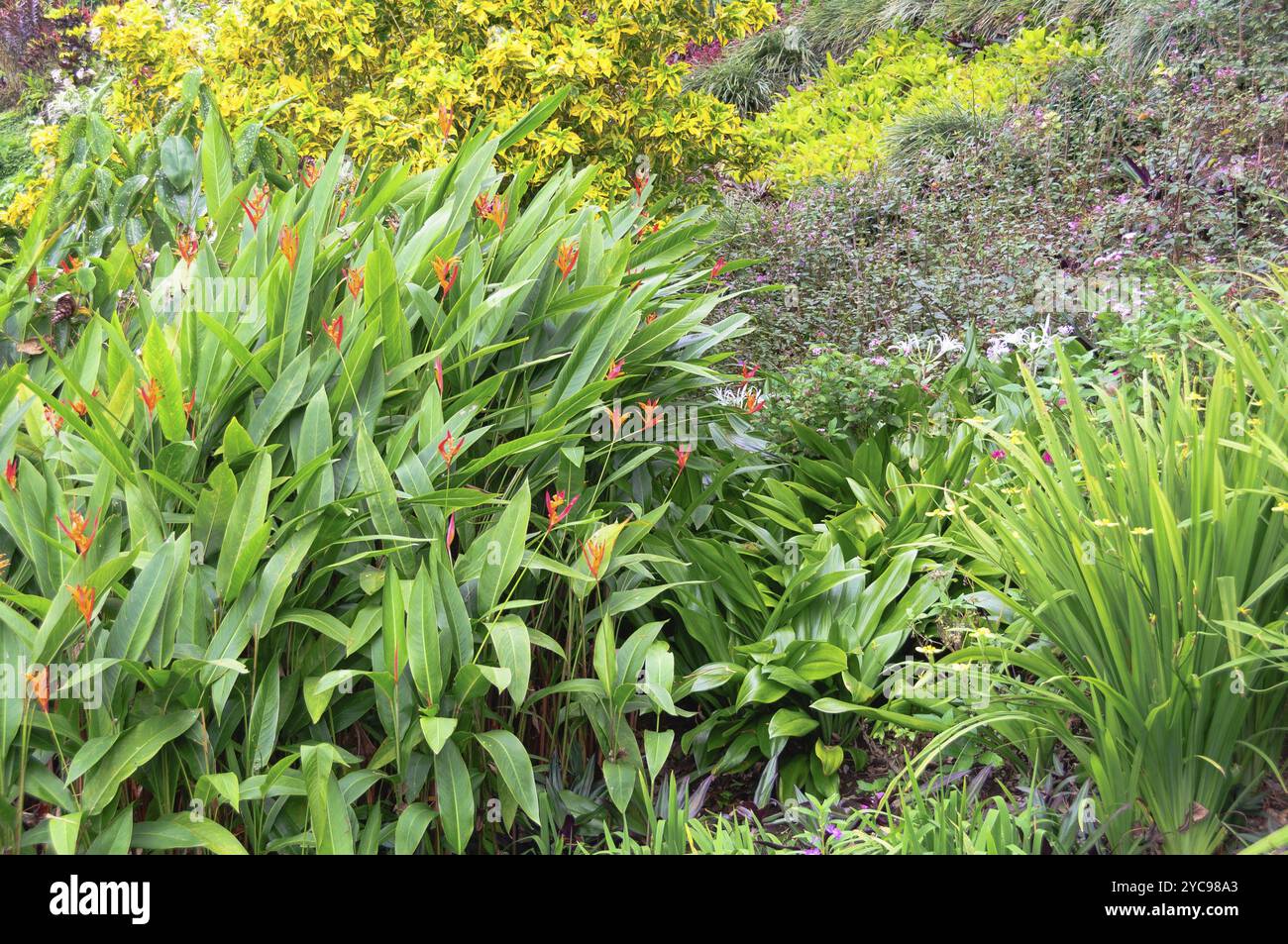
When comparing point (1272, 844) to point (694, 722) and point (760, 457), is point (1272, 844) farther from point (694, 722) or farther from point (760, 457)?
point (760, 457)

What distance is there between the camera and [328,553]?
2461mm

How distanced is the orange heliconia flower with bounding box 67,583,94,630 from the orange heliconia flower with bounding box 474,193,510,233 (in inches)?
64.3

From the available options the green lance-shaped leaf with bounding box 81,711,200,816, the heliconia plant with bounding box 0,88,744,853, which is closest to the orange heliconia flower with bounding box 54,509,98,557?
the heliconia plant with bounding box 0,88,744,853

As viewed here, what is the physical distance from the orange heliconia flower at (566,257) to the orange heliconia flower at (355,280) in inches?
21.5

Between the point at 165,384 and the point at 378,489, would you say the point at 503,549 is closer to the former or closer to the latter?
the point at 378,489

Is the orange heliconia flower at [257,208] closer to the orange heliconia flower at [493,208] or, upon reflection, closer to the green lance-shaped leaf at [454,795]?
the orange heliconia flower at [493,208]

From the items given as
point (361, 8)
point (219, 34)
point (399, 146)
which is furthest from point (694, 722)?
point (219, 34)

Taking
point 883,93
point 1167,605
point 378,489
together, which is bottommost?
point 1167,605

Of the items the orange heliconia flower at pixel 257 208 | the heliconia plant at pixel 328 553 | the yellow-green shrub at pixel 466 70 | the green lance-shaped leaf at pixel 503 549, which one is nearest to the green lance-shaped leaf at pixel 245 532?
the heliconia plant at pixel 328 553

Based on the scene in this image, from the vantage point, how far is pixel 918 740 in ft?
9.49

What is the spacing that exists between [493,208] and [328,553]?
1352 mm

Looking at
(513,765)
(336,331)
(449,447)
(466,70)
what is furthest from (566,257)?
(466,70)

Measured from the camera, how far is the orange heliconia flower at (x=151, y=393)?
2313 millimetres

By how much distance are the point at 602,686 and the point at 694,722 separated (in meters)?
0.57
